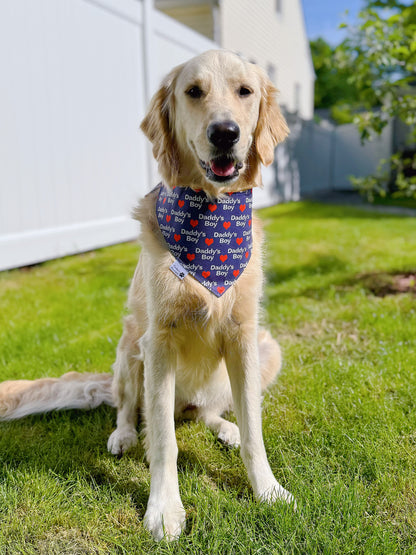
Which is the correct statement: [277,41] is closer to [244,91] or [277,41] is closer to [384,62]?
[384,62]

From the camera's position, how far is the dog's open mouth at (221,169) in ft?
5.86

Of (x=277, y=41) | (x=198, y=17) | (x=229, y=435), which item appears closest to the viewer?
(x=229, y=435)

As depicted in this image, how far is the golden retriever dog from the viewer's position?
70.7 inches

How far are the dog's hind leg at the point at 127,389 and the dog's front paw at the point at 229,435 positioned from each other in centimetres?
42

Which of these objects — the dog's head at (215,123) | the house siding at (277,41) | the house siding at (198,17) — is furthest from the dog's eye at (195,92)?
the house siding at (198,17)

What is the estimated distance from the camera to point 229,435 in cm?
224

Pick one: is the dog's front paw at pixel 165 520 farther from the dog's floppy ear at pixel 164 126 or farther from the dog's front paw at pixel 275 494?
the dog's floppy ear at pixel 164 126

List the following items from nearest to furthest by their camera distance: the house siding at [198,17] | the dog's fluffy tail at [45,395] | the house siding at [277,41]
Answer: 1. the dog's fluffy tail at [45,395]
2. the house siding at [198,17]
3. the house siding at [277,41]

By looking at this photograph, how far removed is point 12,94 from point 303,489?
15.4 feet

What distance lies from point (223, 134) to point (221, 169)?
0.14 meters

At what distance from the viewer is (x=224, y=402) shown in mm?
2408

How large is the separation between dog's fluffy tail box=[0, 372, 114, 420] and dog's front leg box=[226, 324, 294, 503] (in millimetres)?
908

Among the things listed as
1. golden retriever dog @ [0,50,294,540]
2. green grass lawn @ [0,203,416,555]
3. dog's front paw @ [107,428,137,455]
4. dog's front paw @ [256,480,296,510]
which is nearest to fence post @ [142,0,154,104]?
green grass lawn @ [0,203,416,555]

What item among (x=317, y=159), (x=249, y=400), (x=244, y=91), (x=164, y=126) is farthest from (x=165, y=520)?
(x=317, y=159)
